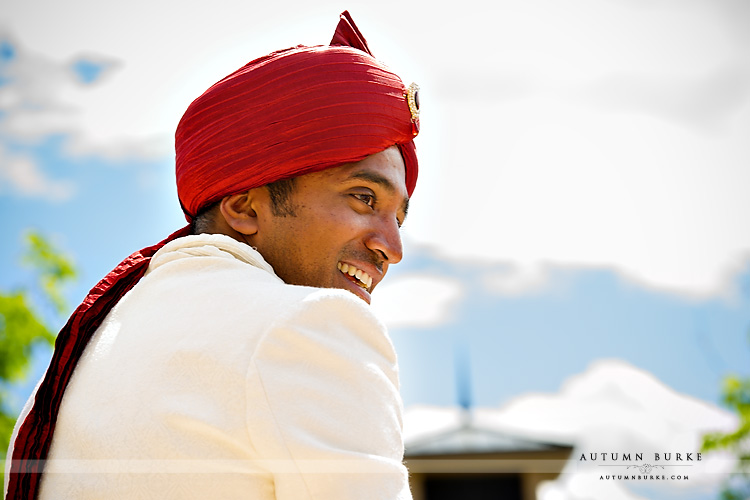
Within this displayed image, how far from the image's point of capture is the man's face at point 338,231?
2.24m

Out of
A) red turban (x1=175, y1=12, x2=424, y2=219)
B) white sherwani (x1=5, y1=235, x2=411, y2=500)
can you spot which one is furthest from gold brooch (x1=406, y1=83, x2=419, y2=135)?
white sherwani (x1=5, y1=235, x2=411, y2=500)

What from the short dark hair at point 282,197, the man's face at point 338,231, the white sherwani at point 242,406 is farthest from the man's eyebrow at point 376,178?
the white sherwani at point 242,406

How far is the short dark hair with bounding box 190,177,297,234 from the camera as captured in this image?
2.28 m

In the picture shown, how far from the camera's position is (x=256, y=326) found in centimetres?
151

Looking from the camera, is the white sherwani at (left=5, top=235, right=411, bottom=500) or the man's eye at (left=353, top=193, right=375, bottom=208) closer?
the white sherwani at (left=5, top=235, right=411, bottom=500)

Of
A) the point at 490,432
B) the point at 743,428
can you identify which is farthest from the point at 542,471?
the point at 743,428

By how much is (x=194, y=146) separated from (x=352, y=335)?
3.70ft

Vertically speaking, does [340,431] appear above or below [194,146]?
below

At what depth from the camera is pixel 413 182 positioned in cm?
279

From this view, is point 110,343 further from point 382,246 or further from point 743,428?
point 743,428

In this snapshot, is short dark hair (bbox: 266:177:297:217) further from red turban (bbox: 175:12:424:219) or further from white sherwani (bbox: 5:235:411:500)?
white sherwani (bbox: 5:235:411:500)

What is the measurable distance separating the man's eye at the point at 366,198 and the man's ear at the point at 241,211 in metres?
0.30

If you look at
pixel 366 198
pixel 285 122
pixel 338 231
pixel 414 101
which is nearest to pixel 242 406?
pixel 338 231

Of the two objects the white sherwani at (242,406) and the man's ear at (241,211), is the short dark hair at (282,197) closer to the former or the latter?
the man's ear at (241,211)
